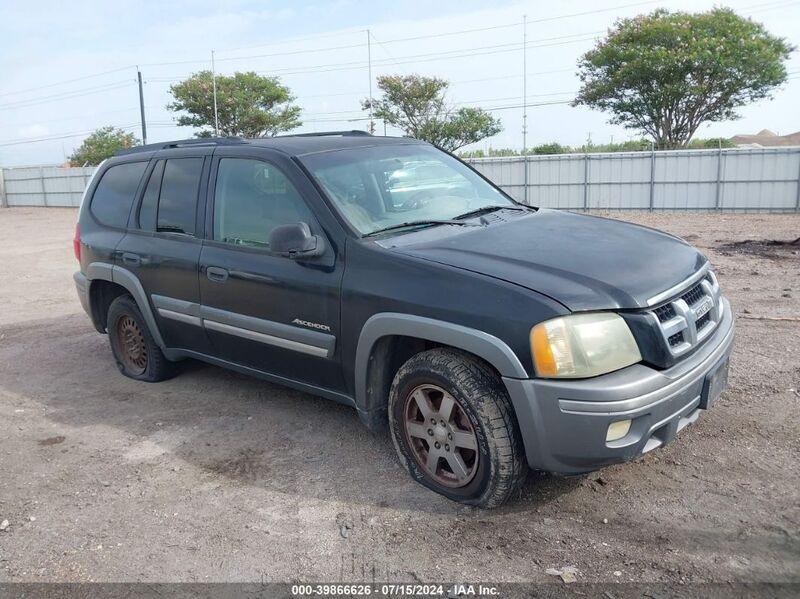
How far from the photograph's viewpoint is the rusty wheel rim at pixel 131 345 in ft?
18.1

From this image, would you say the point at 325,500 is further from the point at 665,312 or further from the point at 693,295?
the point at 693,295

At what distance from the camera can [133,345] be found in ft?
18.5

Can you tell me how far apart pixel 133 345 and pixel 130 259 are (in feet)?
2.73

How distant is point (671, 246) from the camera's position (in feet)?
12.6

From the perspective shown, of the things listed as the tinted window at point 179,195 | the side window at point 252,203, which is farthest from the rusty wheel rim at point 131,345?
the side window at point 252,203

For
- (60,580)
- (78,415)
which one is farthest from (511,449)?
(78,415)

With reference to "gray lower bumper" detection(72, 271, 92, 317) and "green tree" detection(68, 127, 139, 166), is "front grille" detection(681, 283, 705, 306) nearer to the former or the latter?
"gray lower bumper" detection(72, 271, 92, 317)

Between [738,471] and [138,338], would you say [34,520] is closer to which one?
[138,338]

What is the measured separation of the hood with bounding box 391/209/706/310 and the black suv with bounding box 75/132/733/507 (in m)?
0.01

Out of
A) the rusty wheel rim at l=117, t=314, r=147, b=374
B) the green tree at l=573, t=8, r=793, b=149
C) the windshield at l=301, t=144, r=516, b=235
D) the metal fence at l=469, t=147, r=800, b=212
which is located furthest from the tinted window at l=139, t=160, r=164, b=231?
the green tree at l=573, t=8, r=793, b=149

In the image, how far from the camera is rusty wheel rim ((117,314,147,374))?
5.53m

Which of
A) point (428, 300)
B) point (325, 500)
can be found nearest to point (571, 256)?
point (428, 300)

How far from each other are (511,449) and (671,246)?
151 centimetres

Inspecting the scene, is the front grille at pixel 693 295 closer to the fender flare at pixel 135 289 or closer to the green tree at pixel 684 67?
the fender flare at pixel 135 289
